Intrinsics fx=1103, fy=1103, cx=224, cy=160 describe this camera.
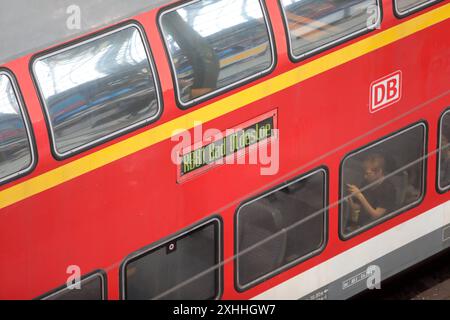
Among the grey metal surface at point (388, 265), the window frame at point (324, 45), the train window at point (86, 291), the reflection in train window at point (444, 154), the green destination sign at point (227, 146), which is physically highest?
the window frame at point (324, 45)

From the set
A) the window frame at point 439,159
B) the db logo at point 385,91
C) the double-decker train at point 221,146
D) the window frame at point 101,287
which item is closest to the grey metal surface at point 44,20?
the double-decker train at point 221,146

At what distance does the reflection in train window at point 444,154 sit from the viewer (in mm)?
9781

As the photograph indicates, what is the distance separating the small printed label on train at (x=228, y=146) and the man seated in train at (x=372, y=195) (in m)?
1.28

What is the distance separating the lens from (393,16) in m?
8.86

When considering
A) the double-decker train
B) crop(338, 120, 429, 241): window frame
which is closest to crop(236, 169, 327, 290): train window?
the double-decker train

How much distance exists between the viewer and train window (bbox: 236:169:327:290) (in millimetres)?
8500

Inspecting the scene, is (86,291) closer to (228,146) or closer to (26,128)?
(26,128)

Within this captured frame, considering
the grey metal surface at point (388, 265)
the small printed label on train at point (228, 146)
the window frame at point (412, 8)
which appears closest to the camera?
the small printed label on train at point (228, 146)

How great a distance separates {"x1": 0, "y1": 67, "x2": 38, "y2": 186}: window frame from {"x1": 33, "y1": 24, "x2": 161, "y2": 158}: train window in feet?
0.48

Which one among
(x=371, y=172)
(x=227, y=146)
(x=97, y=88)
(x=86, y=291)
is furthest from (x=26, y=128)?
(x=371, y=172)

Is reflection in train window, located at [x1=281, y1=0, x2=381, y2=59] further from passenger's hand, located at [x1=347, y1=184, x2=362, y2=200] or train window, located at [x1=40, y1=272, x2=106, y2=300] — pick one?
train window, located at [x1=40, y1=272, x2=106, y2=300]

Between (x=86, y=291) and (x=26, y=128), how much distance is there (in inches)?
51.9

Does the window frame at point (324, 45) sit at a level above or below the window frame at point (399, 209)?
above

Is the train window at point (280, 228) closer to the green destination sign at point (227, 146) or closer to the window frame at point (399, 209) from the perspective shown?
the window frame at point (399, 209)
